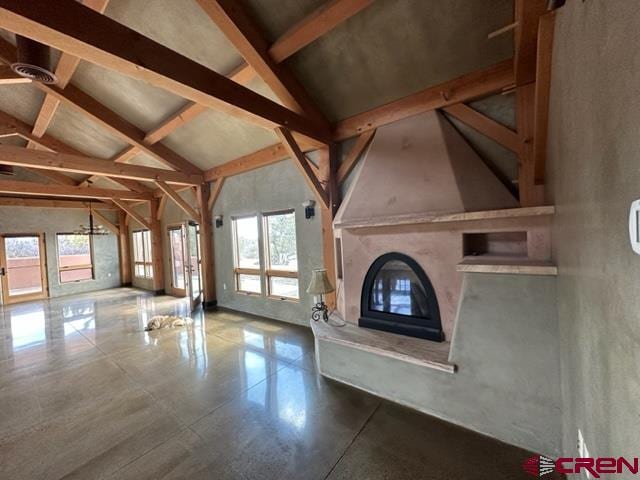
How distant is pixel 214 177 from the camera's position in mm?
5699

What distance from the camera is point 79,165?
15.2 feet

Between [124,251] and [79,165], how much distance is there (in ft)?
19.3

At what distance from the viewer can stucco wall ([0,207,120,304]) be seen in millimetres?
7516

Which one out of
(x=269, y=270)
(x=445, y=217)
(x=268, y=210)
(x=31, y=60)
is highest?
(x=31, y=60)

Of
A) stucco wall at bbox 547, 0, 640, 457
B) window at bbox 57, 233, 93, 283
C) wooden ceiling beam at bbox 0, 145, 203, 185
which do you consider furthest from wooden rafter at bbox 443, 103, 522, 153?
window at bbox 57, 233, 93, 283

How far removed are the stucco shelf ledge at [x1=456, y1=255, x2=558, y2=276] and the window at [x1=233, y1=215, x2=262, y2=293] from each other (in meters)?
3.89

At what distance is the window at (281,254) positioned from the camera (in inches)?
179

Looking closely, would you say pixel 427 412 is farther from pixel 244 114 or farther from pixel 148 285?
pixel 148 285

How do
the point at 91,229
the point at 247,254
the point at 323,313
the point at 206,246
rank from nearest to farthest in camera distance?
the point at 323,313 → the point at 247,254 → the point at 206,246 → the point at 91,229

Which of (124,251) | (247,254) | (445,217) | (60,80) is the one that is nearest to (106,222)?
(124,251)

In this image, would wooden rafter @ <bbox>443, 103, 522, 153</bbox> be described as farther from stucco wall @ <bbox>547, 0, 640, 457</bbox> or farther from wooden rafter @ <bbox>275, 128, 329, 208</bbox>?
wooden rafter @ <bbox>275, 128, 329, 208</bbox>

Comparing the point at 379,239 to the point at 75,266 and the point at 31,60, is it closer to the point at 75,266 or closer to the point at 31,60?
the point at 31,60

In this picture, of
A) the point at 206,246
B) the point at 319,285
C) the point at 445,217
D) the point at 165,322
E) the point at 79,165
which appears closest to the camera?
the point at 445,217

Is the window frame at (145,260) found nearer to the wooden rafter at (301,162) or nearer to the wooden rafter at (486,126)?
the wooden rafter at (301,162)
